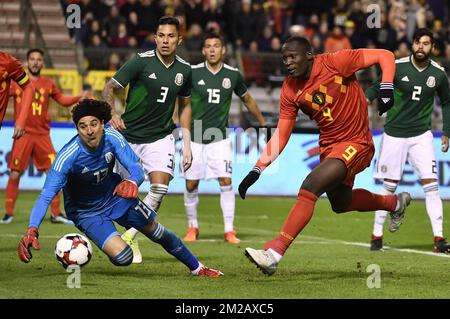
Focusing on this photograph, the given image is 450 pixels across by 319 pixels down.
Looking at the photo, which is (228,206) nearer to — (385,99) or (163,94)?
(163,94)

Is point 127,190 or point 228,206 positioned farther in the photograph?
point 228,206

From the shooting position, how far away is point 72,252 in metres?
10.1

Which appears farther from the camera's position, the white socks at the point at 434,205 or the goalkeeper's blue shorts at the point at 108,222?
the white socks at the point at 434,205

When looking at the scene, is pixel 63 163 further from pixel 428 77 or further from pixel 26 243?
pixel 428 77

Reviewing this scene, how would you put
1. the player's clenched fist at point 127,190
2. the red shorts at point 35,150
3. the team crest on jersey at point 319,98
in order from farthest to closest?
the red shorts at point 35,150 → the team crest on jersey at point 319,98 → the player's clenched fist at point 127,190

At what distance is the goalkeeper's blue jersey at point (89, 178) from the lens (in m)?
9.66

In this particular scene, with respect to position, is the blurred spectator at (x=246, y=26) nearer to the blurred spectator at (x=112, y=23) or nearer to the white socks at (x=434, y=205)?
the blurred spectator at (x=112, y=23)

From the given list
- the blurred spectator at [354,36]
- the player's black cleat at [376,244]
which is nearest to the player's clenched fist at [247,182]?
the player's black cleat at [376,244]

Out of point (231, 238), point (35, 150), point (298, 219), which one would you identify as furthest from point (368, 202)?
point (35, 150)

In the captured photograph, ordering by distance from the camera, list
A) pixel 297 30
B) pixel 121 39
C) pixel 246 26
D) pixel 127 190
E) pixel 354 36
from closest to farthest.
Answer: pixel 127 190 → pixel 297 30 → pixel 121 39 → pixel 354 36 → pixel 246 26

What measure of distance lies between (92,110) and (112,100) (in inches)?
87.7

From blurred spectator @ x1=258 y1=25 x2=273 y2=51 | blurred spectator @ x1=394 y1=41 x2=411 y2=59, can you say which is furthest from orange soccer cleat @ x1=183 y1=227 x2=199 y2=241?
blurred spectator @ x1=258 y1=25 x2=273 y2=51

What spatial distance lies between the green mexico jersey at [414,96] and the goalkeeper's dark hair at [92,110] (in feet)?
17.0
